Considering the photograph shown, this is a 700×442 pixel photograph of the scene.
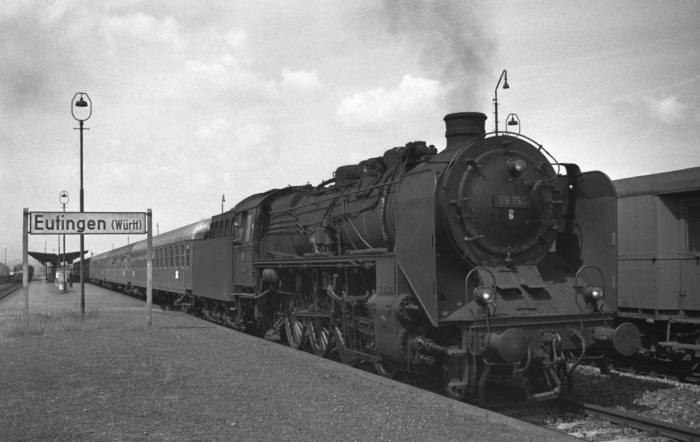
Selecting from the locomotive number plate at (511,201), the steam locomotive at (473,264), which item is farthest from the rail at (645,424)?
the locomotive number plate at (511,201)

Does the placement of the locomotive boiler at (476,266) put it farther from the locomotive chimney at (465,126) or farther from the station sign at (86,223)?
the station sign at (86,223)

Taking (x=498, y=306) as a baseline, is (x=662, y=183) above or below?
above

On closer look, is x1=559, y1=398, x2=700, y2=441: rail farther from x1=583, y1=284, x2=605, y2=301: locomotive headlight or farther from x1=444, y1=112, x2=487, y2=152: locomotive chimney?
x1=444, y1=112, x2=487, y2=152: locomotive chimney

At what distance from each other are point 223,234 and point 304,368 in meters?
8.21

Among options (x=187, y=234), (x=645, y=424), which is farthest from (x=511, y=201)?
(x=187, y=234)

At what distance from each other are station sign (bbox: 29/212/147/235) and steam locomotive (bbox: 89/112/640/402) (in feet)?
24.2

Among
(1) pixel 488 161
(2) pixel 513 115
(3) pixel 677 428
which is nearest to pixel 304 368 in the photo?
(1) pixel 488 161

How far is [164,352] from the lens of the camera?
439 inches

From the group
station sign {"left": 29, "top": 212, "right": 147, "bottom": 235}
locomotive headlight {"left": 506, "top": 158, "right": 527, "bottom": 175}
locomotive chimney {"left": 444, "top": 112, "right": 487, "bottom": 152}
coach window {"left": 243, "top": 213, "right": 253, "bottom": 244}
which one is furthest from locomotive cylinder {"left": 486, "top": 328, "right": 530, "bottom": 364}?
station sign {"left": 29, "top": 212, "right": 147, "bottom": 235}

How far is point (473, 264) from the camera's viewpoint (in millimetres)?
7875

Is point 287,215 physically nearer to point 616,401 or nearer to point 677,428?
point 616,401

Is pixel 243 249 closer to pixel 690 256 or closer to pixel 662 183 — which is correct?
pixel 662 183

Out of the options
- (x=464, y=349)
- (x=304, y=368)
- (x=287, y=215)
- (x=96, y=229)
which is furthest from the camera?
(x=96, y=229)

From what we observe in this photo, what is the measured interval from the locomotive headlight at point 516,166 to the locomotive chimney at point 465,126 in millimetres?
647
